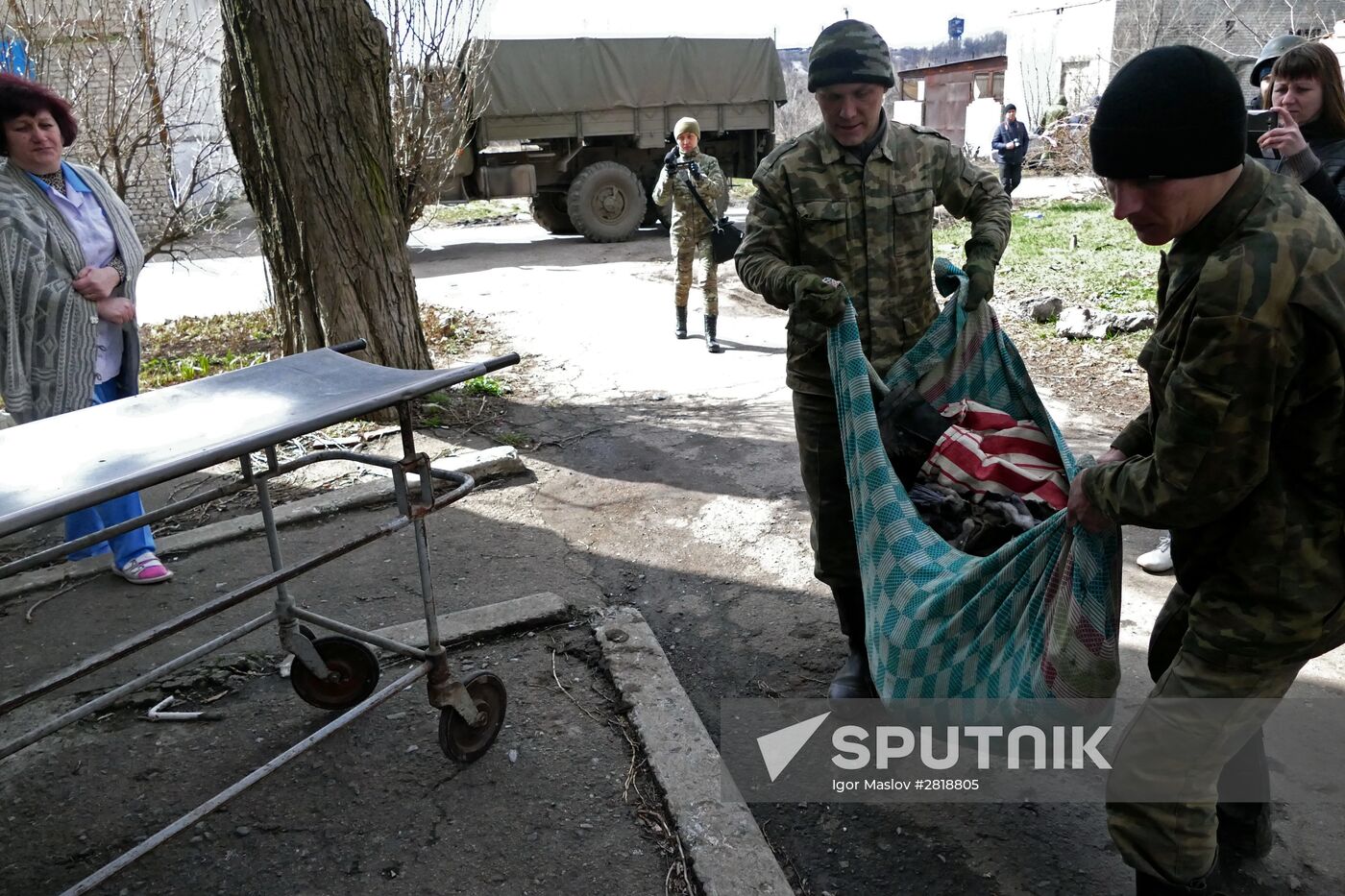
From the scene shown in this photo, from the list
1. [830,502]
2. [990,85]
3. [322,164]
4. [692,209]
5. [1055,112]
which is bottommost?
[830,502]

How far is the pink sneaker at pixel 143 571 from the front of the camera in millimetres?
3633

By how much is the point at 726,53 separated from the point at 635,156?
2027 millimetres

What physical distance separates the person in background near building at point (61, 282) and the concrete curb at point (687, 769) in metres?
1.74

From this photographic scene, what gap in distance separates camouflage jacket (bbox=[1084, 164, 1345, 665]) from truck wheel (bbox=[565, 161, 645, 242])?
1198 centimetres

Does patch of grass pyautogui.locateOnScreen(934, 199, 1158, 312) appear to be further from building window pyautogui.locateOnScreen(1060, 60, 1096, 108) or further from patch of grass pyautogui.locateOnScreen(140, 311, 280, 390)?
building window pyautogui.locateOnScreen(1060, 60, 1096, 108)

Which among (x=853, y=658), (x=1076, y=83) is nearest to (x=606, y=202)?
(x=853, y=658)

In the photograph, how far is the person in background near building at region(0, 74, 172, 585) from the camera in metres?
3.23

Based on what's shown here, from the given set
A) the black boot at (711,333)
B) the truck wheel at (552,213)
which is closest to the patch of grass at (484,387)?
the black boot at (711,333)

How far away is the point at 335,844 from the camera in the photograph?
227 centimetres

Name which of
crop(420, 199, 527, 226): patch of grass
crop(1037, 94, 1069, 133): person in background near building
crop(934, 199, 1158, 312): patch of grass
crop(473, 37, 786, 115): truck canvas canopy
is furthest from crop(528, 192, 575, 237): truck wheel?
crop(1037, 94, 1069, 133): person in background near building

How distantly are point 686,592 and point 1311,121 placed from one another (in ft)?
8.64

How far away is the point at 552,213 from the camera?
46.6ft

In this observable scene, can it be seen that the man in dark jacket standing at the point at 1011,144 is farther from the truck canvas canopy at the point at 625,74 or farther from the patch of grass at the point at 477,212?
the patch of grass at the point at 477,212

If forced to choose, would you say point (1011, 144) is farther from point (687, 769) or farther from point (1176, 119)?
point (1176, 119)
